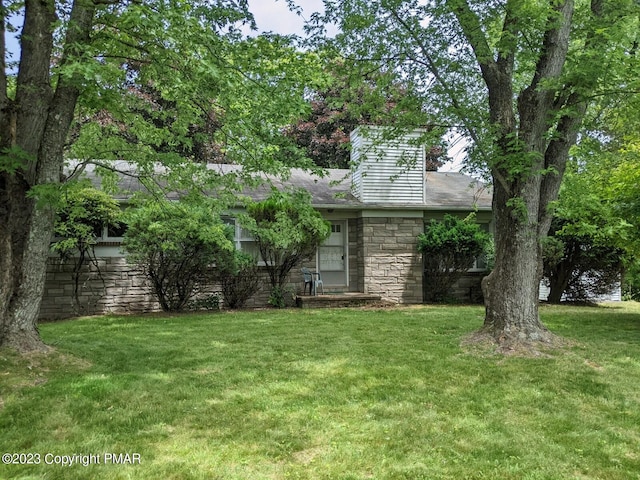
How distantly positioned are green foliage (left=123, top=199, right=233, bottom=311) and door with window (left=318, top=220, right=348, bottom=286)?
324 centimetres

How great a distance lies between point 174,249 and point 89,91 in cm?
476

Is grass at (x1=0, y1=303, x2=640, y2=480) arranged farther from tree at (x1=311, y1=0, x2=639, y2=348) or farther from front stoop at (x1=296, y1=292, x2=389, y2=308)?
front stoop at (x1=296, y1=292, x2=389, y2=308)

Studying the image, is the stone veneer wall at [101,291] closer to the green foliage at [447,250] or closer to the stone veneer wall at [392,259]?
the stone veneer wall at [392,259]

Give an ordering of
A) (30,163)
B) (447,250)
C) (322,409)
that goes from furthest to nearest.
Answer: (447,250), (30,163), (322,409)

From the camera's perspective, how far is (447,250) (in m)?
11.7

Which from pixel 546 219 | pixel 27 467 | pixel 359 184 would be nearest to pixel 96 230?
pixel 359 184

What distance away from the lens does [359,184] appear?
40.5 ft

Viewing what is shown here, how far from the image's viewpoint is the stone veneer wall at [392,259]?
12.0m

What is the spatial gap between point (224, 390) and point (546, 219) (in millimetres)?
4607

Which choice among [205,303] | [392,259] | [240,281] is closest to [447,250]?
[392,259]

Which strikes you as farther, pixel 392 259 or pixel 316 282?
pixel 392 259

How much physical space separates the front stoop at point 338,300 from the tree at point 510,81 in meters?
4.84

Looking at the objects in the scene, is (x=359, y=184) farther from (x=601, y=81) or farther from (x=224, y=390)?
(x=224, y=390)

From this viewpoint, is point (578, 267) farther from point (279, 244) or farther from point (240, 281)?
point (240, 281)
